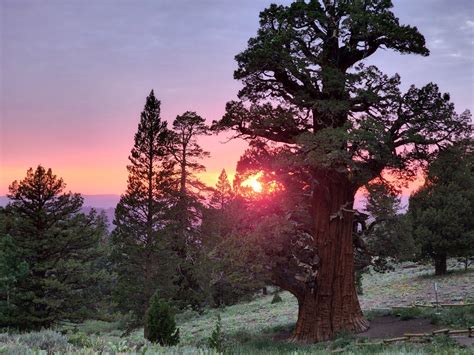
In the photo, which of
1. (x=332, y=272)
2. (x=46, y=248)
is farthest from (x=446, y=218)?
(x=46, y=248)

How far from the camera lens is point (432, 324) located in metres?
18.1

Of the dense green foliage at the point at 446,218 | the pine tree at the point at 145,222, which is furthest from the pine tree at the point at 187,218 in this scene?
the dense green foliage at the point at 446,218

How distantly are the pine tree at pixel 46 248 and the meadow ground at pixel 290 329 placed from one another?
1999 millimetres

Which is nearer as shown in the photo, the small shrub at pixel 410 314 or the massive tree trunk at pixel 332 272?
the massive tree trunk at pixel 332 272

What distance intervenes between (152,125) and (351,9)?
83.0 feet

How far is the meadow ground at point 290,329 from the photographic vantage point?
27.6ft

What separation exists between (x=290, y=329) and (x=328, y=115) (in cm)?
1132

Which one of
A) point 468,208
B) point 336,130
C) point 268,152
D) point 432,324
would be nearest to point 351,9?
point 336,130

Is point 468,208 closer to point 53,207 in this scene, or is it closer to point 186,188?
point 186,188

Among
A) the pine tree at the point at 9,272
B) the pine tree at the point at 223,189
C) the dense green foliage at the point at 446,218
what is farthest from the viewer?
the pine tree at the point at 223,189

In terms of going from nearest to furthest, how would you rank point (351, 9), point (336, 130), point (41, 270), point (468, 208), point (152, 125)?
point (336, 130) < point (351, 9) < point (41, 270) < point (468, 208) < point (152, 125)

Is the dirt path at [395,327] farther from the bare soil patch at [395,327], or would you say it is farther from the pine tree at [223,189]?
the pine tree at [223,189]

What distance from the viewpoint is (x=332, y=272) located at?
19312mm

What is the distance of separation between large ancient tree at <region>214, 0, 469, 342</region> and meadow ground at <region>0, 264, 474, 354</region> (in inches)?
91.1
